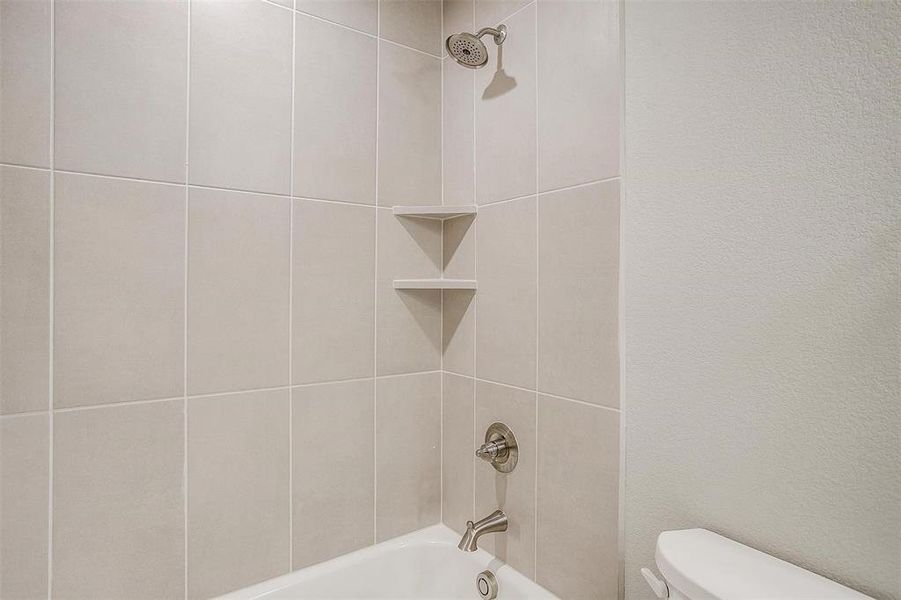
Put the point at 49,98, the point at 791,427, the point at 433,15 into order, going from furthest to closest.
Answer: the point at 433,15 < the point at 49,98 < the point at 791,427

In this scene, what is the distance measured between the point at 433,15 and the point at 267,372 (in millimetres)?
1195

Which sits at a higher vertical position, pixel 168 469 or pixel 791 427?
pixel 791 427

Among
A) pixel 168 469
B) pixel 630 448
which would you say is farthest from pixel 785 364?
pixel 168 469

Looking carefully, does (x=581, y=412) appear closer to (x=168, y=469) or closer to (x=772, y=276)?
(x=772, y=276)

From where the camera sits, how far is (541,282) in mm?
1188

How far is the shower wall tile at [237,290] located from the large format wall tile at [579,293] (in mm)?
669

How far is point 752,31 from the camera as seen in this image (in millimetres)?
790

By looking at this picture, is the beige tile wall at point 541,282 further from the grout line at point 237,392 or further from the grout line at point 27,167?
the grout line at point 27,167

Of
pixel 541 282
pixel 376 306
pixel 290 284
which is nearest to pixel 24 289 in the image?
pixel 290 284

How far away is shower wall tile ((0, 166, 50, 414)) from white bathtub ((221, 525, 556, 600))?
66cm

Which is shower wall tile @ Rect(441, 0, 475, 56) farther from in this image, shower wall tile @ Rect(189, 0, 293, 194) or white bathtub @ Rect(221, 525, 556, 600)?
white bathtub @ Rect(221, 525, 556, 600)

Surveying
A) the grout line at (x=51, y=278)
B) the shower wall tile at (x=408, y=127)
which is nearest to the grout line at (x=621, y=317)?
the shower wall tile at (x=408, y=127)

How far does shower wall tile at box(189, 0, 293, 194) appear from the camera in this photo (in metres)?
1.13

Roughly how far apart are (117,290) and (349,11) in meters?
0.95
